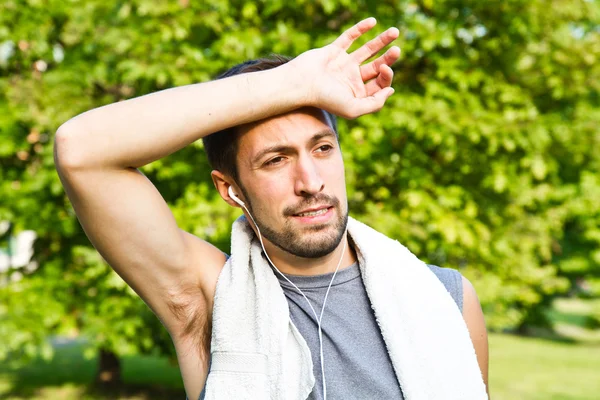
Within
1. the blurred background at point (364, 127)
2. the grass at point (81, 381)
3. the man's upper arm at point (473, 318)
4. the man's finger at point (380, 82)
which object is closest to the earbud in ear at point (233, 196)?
the man's finger at point (380, 82)

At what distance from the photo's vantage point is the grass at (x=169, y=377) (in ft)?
34.9

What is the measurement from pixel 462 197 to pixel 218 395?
5267 millimetres

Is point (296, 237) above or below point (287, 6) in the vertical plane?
below

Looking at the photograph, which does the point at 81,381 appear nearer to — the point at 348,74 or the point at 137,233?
the point at 137,233

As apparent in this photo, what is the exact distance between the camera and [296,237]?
2090 mm

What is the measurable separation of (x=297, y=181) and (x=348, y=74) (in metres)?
0.39

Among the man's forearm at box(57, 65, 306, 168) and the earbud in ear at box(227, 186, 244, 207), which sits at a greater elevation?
the man's forearm at box(57, 65, 306, 168)

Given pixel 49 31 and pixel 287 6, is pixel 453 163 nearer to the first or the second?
pixel 287 6

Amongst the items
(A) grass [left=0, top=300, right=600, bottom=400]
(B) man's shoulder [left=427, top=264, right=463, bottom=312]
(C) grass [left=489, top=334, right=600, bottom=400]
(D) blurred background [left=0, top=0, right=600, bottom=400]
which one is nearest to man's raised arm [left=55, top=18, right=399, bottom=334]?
A: (B) man's shoulder [left=427, top=264, right=463, bottom=312]

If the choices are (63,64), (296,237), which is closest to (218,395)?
(296,237)

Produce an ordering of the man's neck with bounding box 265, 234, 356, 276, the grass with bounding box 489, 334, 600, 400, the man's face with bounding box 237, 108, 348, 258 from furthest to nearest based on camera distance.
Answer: the grass with bounding box 489, 334, 600, 400, the man's neck with bounding box 265, 234, 356, 276, the man's face with bounding box 237, 108, 348, 258

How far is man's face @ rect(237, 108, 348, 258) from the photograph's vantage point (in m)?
2.07

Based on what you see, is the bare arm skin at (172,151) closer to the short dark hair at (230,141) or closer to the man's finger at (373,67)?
the man's finger at (373,67)

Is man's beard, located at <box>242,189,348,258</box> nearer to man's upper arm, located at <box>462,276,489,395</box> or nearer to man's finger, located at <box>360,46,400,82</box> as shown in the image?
man's finger, located at <box>360,46,400,82</box>
